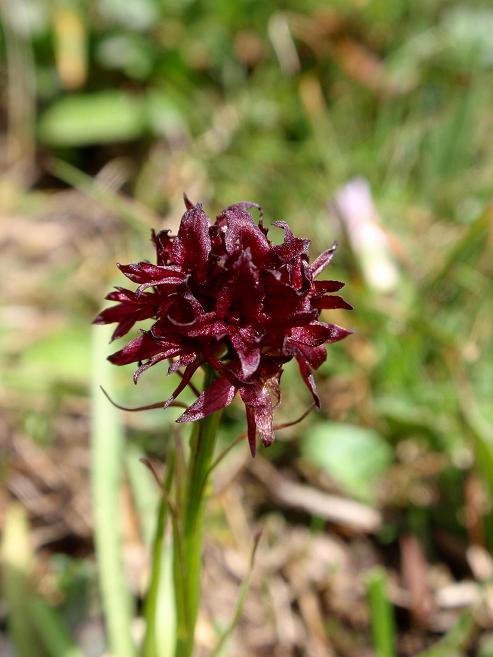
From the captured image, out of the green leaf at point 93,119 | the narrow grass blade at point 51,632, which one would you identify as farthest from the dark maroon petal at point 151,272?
the green leaf at point 93,119

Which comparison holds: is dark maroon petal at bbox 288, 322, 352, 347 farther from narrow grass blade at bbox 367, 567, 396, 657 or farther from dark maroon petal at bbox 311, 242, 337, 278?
narrow grass blade at bbox 367, 567, 396, 657

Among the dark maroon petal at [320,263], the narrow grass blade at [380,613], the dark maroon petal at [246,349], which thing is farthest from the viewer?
the narrow grass blade at [380,613]

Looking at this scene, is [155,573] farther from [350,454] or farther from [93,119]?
[93,119]

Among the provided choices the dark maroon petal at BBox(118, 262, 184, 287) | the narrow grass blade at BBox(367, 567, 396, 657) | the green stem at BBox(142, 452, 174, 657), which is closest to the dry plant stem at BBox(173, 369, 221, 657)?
the green stem at BBox(142, 452, 174, 657)

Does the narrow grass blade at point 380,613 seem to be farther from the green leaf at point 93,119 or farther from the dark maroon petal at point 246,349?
the green leaf at point 93,119

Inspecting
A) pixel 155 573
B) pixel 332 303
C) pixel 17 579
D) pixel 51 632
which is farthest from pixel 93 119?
pixel 332 303

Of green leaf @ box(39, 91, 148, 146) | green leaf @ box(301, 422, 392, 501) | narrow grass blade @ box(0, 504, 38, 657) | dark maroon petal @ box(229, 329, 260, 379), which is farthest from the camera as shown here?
green leaf @ box(39, 91, 148, 146)
